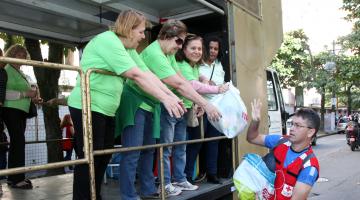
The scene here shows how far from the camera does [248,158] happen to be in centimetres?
288

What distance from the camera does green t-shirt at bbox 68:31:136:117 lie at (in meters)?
2.47

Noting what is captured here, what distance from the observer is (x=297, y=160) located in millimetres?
2807

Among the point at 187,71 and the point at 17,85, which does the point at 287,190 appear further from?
the point at 17,85

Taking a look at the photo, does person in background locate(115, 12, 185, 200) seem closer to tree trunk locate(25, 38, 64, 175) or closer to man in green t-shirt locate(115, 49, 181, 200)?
man in green t-shirt locate(115, 49, 181, 200)

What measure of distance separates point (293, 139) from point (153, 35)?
274 cm

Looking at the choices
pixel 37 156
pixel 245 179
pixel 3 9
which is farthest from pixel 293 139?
pixel 37 156

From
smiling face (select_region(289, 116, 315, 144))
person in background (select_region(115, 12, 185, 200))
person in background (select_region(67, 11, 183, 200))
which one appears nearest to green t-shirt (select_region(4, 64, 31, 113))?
person in background (select_region(115, 12, 185, 200))

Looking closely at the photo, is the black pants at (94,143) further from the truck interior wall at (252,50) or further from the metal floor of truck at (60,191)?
the truck interior wall at (252,50)

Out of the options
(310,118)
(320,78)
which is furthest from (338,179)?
(320,78)

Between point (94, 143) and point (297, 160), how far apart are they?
1.34m

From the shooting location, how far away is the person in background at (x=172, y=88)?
301 centimetres

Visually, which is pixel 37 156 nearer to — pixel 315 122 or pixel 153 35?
pixel 153 35

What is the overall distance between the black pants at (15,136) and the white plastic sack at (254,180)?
208 cm

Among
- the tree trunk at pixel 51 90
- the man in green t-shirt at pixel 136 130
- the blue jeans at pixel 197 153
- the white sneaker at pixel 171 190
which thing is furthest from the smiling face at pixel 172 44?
the tree trunk at pixel 51 90
